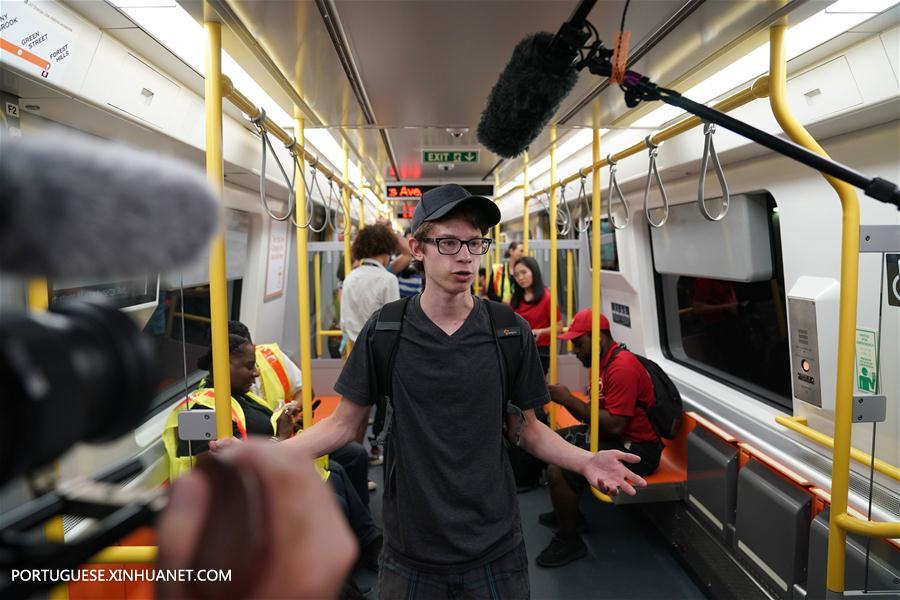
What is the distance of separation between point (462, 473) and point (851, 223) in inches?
58.5

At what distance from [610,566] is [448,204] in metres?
3.13

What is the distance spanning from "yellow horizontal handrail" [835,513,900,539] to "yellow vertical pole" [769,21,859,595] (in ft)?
0.07

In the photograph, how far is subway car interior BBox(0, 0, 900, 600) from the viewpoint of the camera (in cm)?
30

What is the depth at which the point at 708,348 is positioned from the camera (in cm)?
455

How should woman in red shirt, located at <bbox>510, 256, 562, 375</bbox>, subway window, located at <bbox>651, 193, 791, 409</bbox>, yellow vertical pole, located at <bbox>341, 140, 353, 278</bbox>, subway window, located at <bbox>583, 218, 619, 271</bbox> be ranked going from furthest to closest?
1. subway window, located at <bbox>583, 218, 619, 271</bbox>
2. woman in red shirt, located at <bbox>510, 256, 562, 375</bbox>
3. yellow vertical pole, located at <bbox>341, 140, 353, 278</bbox>
4. subway window, located at <bbox>651, 193, 791, 409</bbox>

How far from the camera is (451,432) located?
1.54 metres

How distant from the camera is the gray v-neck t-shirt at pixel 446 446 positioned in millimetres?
1516

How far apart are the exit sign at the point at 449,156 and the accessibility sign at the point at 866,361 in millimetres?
3662

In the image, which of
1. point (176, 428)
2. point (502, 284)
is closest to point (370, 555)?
point (176, 428)

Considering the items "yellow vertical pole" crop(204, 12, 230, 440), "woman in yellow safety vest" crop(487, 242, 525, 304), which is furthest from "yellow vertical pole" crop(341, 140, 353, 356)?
"woman in yellow safety vest" crop(487, 242, 525, 304)

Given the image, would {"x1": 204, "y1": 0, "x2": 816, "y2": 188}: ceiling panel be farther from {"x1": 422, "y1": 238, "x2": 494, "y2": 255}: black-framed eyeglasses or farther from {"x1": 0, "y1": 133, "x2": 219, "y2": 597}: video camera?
{"x1": 0, "y1": 133, "x2": 219, "y2": 597}: video camera

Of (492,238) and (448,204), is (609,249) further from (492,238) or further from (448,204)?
(448,204)

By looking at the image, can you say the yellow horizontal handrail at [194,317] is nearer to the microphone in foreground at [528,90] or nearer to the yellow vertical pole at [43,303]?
the yellow vertical pole at [43,303]

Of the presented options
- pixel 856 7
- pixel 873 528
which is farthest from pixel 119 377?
pixel 856 7
